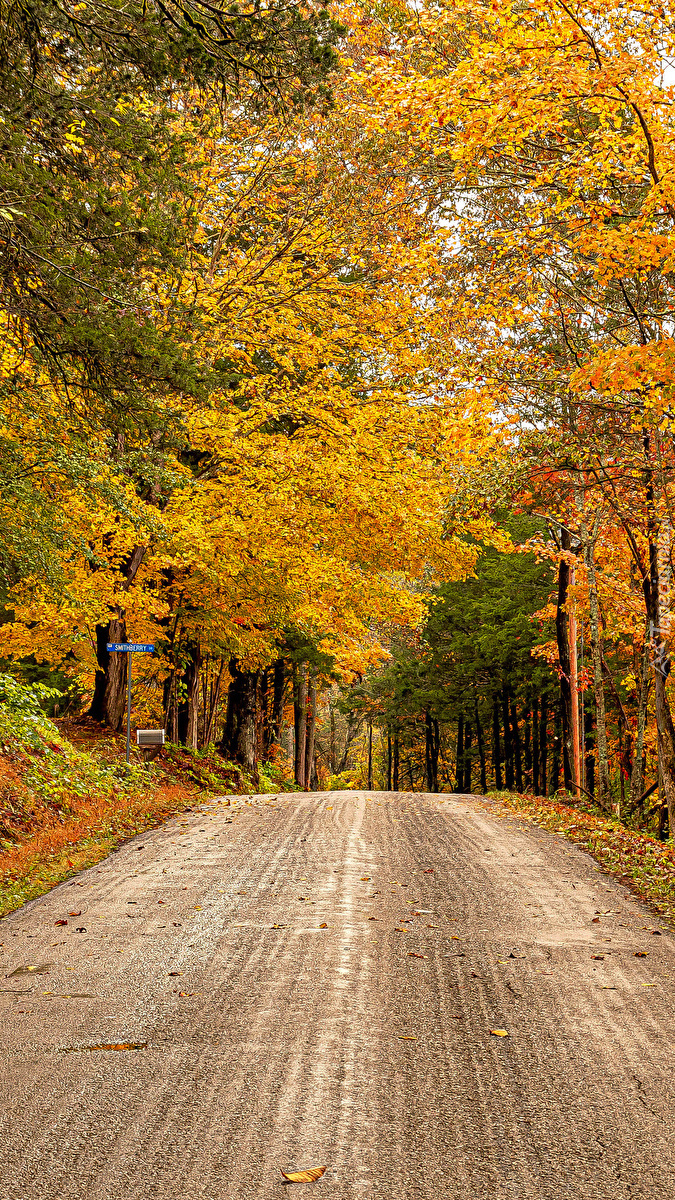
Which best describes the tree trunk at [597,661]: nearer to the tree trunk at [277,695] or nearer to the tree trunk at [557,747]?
the tree trunk at [277,695]

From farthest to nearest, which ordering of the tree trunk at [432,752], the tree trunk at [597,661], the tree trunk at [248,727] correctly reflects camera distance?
the tree trunk at [432,752], the tree trunk at [248,727], the tree trunk at [597,661]

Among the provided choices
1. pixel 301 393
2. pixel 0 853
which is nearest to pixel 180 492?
pixel 301 393

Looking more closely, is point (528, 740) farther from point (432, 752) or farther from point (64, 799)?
point (64, 799)

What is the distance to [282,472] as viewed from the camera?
1520 cm

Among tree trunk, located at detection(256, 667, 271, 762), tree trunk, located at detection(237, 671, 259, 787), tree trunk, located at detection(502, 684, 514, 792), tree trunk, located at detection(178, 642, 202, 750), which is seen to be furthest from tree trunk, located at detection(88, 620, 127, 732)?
tree trunk, located at detection(502, 684, 514, 792)

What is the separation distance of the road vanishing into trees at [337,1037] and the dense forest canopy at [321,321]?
413 centimetres

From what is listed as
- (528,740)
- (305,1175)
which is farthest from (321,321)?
(528,740)

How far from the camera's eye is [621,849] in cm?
1098

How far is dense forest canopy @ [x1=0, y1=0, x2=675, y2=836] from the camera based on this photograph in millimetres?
7230

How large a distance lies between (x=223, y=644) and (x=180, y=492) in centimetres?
527

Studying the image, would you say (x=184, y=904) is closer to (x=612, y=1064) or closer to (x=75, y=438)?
(x=612, y=1064)

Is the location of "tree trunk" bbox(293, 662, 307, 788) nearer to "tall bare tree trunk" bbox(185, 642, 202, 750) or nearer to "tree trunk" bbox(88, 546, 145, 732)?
"tall bare tree trunk" bbox(185, 642, 202, 750)

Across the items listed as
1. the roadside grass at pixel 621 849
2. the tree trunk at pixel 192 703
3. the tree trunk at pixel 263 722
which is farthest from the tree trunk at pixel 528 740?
the roadside grass at pixel 621 849

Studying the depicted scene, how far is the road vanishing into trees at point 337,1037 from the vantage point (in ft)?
11.8
